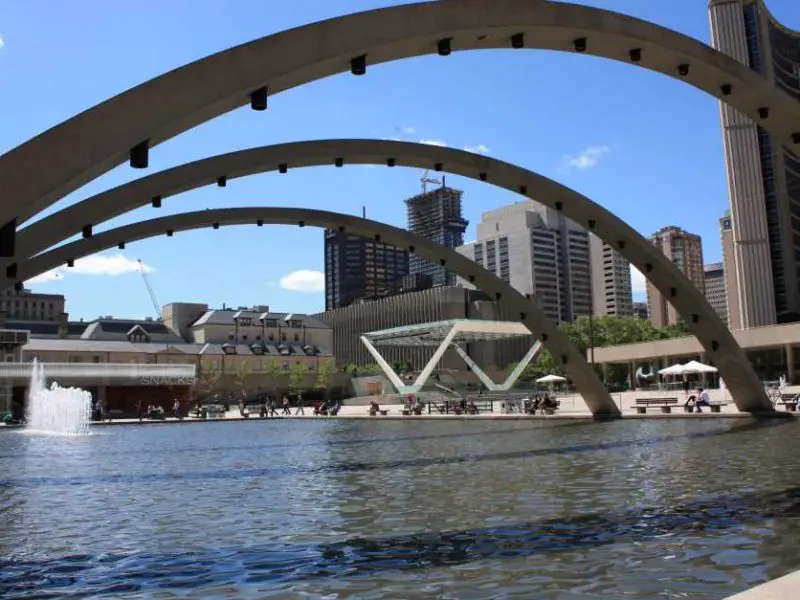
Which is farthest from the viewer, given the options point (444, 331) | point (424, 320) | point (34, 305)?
point (34, 305)

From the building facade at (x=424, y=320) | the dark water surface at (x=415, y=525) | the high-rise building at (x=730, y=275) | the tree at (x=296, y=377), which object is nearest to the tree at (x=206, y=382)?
the tree at (x=296, y=377)

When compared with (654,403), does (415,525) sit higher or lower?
lower

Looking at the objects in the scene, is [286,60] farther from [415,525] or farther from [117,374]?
[117,374]

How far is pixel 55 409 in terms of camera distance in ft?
164

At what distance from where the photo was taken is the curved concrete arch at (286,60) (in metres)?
8.46

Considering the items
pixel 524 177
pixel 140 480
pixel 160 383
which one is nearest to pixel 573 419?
pixel 524 177

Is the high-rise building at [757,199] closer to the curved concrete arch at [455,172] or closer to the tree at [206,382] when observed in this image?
the tree at [206,382]

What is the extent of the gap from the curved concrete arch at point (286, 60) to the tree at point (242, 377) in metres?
93.9

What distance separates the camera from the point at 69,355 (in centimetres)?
9275

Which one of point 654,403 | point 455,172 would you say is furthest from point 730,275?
point 455,172

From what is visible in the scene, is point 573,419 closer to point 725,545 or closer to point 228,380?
point 725,545

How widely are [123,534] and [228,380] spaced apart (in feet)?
319

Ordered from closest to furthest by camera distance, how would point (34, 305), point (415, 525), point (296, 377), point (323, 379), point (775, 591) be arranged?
point (775, 591), point (415, 525), point (296, 377), point (323, 379), point (34, 305)

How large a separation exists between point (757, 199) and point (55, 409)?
103 m
